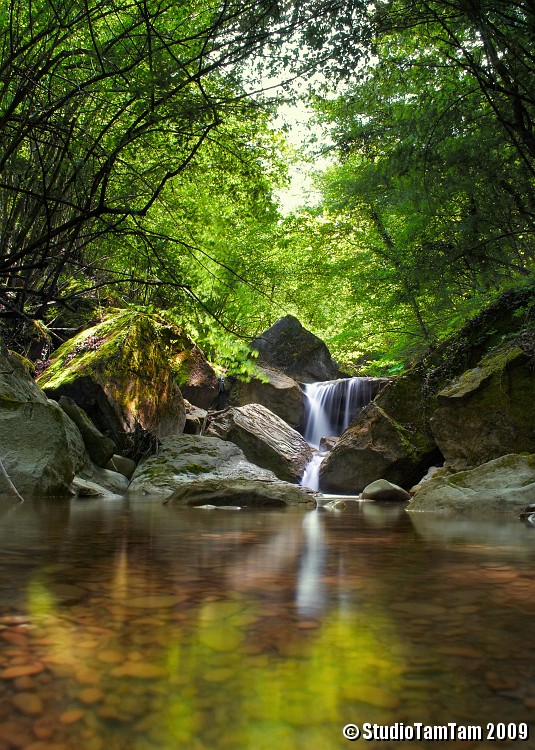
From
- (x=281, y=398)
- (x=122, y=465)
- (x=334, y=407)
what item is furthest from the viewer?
(x=334, y=407)

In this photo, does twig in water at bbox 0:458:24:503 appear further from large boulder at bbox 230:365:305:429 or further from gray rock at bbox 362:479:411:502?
large boulder at bbox 230:365:305:429

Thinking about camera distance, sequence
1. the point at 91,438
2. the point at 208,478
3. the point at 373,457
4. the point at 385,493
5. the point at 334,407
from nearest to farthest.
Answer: the point at 385,493 → the point at 91,438 → the point at 208,478 → the point at 373,457 → the point at 334,407

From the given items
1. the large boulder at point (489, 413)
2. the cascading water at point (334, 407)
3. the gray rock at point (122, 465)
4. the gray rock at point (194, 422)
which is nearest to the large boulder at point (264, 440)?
the gray rock at point (194, 422)

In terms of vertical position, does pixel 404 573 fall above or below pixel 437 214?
below

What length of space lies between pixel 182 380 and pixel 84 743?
43.2 ft

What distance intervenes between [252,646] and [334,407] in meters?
17.0

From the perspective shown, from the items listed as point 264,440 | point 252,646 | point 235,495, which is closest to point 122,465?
point 264,440

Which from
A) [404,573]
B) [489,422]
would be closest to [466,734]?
[404,573]

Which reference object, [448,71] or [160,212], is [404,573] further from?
[160,212]

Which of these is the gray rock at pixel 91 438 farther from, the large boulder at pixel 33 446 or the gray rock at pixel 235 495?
the gray rock at pixel 235 495

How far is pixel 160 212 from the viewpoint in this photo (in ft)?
32.9

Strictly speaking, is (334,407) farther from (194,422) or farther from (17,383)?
(17,383)

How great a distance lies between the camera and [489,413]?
30.3 ft

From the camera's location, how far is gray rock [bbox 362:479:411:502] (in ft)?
32.7
